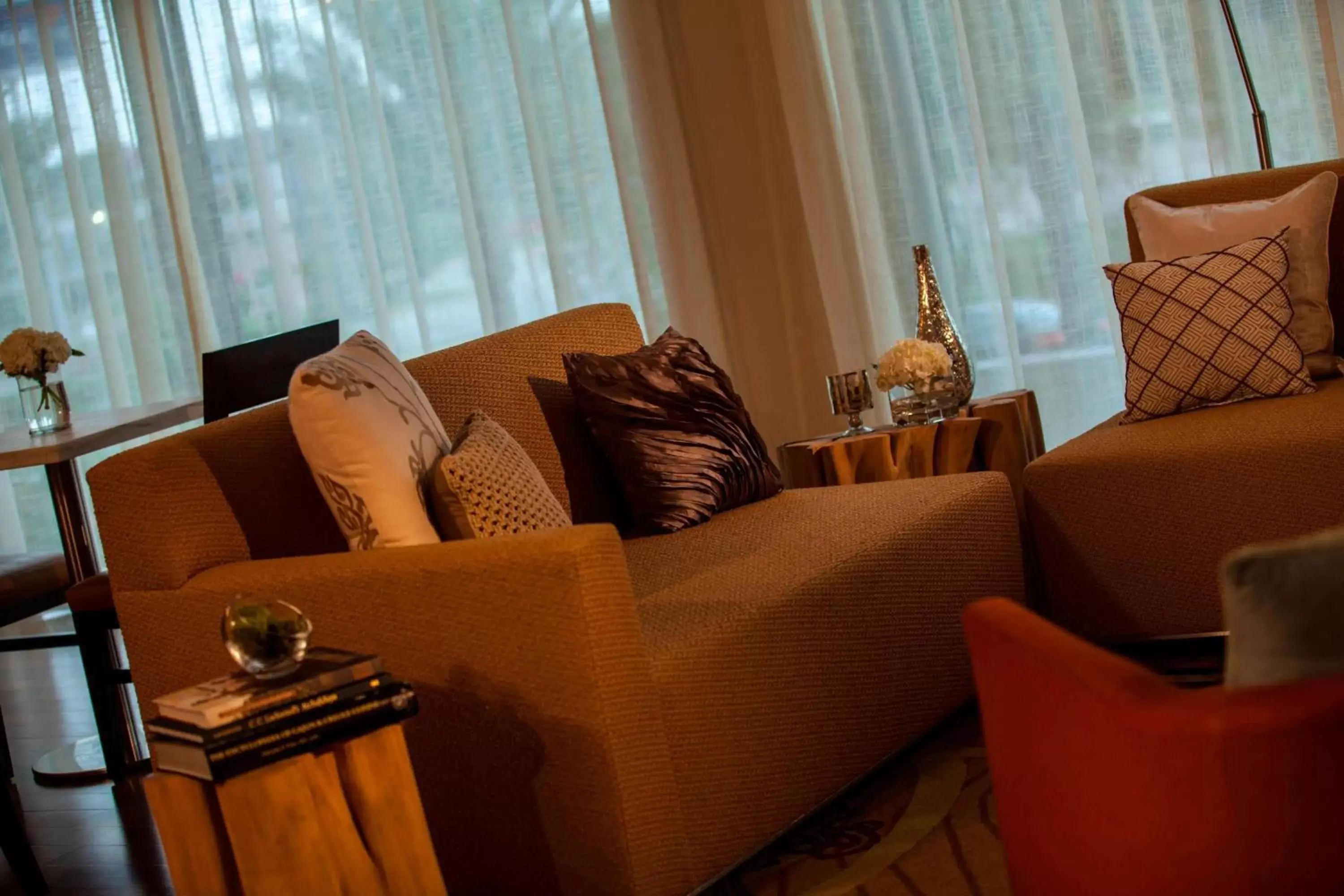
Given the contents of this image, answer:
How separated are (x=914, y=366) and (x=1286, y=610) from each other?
213 cm

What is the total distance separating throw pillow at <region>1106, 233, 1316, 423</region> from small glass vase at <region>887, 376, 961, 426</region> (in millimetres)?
395

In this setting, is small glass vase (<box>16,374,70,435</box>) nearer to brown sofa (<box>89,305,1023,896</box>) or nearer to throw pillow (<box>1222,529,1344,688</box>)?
brown sofa (<box>89,305,1023,896</box>)

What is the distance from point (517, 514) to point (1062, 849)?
3.84ft

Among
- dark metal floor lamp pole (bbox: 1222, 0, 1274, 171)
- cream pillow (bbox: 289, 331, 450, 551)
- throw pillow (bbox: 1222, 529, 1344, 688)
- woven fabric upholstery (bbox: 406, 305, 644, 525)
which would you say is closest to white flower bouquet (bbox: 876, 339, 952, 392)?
woven fabric upholstery (bbox: 406, 305, 644, 525)

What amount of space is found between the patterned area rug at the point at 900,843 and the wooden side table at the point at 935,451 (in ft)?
2.45

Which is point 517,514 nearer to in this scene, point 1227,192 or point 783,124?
→ point 1227,192

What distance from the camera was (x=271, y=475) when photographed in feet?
7.78

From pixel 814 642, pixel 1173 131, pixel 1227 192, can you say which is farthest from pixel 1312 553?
pixel 1173 131

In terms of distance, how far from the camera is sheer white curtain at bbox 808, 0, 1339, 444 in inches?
149

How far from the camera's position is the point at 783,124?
4.43 metres

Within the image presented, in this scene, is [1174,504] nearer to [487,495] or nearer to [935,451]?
[935,451]

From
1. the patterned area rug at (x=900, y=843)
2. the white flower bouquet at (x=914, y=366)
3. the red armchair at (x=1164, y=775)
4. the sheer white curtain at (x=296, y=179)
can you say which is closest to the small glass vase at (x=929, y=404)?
the white flower bouquet at (x=914, y=366)

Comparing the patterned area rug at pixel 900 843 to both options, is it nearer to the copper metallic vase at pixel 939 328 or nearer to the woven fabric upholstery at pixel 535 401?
the woven fabric upholstery at pixel 535 401

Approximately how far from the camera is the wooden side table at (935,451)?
3.08 metres
